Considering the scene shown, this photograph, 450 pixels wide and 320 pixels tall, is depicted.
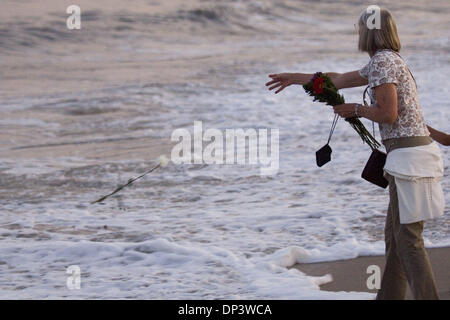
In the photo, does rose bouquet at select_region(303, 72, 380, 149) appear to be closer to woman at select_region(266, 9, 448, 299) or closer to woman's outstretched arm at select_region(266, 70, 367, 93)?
woman's outstretched arm at select_region(266, 70, 367, 93)

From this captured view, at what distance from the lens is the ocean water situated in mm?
5367

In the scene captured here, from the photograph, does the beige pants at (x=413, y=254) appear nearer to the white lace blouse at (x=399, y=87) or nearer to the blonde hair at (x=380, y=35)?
the white lace blouse at (x=399, y=87)

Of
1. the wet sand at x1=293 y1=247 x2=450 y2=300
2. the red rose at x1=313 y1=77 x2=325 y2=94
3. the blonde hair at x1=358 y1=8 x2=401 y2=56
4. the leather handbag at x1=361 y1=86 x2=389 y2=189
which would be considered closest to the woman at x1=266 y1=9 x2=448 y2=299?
the blonde hair at x1=358 y1=8 x2=401 y2=56

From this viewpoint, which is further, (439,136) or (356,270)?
(356,270)

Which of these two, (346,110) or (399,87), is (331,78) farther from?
(399,87)

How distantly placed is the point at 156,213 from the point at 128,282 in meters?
2.09

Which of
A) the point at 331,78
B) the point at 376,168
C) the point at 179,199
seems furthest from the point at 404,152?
the point at 179,199

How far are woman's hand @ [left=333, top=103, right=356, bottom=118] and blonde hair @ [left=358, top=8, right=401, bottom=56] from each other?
0.28m

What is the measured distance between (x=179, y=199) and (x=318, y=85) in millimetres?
3995

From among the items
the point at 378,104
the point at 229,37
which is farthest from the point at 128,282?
the point at 229,37

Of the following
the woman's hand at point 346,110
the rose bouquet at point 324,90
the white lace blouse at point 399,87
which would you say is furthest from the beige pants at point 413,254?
the rose bouquet at point 324,90

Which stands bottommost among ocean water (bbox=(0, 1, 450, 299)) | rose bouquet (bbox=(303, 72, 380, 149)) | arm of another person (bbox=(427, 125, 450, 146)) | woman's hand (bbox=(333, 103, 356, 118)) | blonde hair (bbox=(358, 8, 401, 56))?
ocean water (bbox=(0, 1, 450, 299))

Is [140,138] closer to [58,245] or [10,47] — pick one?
[58,245]

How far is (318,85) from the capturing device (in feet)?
13.4
